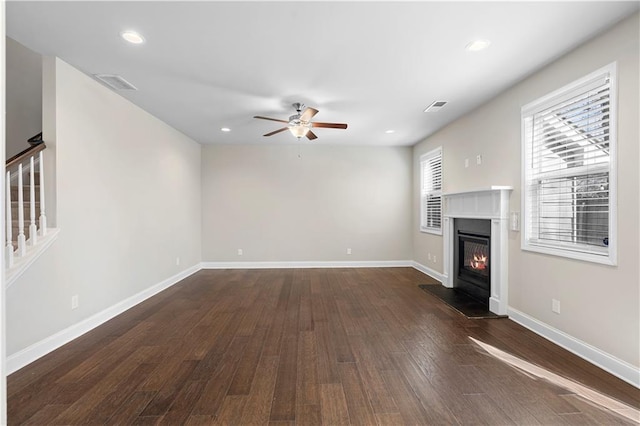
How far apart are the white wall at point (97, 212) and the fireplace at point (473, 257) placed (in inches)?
188

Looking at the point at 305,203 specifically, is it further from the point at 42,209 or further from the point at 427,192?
the point at 42,209

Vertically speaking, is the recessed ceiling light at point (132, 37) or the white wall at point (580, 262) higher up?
the recessed ceiling light at point (132, 37)

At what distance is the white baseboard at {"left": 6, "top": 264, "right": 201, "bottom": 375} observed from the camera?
2424mm

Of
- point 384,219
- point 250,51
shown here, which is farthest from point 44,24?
point 384,219

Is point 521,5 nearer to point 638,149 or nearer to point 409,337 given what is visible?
point 638,149

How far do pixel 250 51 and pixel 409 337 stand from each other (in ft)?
10.3

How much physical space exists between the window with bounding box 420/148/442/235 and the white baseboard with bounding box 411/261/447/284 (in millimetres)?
744

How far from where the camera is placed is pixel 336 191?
21.9 ft

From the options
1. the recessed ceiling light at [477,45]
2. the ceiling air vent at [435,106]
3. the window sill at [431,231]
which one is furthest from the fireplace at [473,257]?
the recessed ceiling light at [477,45]

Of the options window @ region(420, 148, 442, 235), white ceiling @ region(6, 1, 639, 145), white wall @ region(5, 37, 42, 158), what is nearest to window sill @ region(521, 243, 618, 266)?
white ceiling @ region(6, 1, 639, 145)

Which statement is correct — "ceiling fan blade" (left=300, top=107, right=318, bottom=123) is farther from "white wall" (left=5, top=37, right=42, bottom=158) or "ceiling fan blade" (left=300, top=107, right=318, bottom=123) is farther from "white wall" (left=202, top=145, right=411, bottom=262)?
"white wall" (left=5, top=37, right=42, bottom=158)

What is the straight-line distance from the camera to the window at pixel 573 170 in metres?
2.43

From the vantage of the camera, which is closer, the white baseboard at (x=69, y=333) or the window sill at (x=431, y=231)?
the white baseboard at (x=69, y=333)

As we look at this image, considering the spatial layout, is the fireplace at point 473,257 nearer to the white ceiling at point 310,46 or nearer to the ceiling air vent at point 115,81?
the white ceiling at point 310,46
